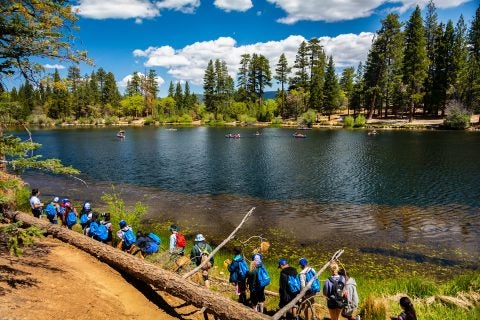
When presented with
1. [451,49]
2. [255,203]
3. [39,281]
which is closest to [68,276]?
[39,281]

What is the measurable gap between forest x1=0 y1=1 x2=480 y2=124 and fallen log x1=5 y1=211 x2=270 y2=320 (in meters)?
23.1

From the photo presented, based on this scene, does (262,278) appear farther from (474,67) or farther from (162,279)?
(474,67)

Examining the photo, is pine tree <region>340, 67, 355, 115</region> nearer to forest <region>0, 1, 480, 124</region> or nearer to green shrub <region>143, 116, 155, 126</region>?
forest <region>0, 1, 480, 124</region>

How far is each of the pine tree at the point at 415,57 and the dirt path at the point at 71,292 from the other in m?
73.3

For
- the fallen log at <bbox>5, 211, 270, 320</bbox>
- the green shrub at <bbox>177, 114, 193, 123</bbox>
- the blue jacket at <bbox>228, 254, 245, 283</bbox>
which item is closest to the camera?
the fallen log at <bbox>5, 211, 270, 320</bbox>

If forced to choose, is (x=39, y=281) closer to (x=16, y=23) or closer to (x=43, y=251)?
(x=43, y=251)

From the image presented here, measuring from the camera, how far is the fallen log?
7775 mm

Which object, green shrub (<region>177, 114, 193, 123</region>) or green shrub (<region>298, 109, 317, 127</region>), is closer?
green shrub (<region>298, 109, 317, 127</region>)

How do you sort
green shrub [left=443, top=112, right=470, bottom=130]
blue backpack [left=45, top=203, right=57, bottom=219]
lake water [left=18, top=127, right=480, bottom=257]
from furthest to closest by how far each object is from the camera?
green shrub [left=443, top=112, right=470, bottom=130]
lake water [left=18, top=127, right=480, bottom=257]
blue backpack [left=45, top=203, right=57, bottom=219]

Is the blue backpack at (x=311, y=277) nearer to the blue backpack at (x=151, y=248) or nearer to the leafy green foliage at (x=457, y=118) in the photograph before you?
the blue backpack at (x=151, y=248)

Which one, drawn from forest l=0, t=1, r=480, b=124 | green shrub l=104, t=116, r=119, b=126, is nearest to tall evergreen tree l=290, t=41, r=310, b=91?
forest l=0, t=1, r=480, b=124

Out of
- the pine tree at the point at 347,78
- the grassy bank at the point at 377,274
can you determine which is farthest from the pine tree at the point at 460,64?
the grassy bank at the point at 377,274

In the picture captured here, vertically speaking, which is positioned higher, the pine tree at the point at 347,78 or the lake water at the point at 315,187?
the pine tree at the point at 347,78

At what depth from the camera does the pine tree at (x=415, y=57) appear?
6881 centimetres
